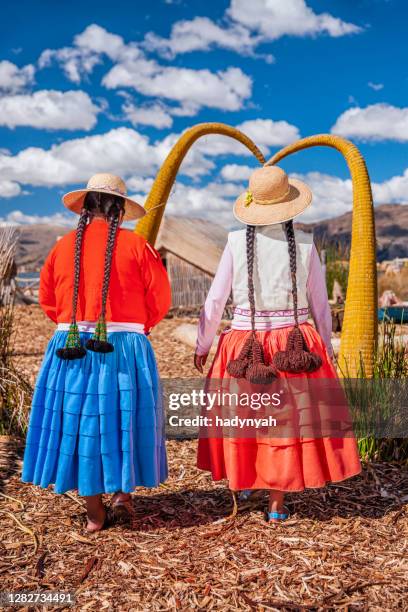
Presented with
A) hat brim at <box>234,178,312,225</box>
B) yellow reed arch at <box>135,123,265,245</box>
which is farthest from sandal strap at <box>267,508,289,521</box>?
yellow reed arch at <box>135,123,265,245</box>

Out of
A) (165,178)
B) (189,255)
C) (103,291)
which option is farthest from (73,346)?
(189,255)

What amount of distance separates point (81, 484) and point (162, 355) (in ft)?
18.5

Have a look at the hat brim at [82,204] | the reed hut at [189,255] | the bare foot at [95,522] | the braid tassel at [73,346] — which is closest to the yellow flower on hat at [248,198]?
the hat brim at [82,204]

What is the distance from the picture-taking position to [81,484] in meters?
3.18

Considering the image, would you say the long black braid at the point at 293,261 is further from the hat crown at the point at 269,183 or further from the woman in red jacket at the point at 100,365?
the woman in red jacket at the point at 100,365

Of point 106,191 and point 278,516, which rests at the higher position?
point 106,191

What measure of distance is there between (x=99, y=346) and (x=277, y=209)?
3.80 feet

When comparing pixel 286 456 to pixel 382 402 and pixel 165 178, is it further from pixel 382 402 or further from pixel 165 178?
pixel 165 178

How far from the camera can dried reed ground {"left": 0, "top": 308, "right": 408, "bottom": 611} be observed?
2.82 m

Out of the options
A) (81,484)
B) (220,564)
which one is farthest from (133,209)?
(220,564)

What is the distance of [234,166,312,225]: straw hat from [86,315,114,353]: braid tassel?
91 centimetres

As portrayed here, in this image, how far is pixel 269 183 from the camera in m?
3.38

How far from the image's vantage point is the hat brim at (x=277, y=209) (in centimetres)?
332

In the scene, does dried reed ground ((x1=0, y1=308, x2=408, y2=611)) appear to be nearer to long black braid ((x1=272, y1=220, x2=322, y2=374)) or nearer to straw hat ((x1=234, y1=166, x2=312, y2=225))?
long black braid ((x1=272, y1=220, x2=322, y2=374))
